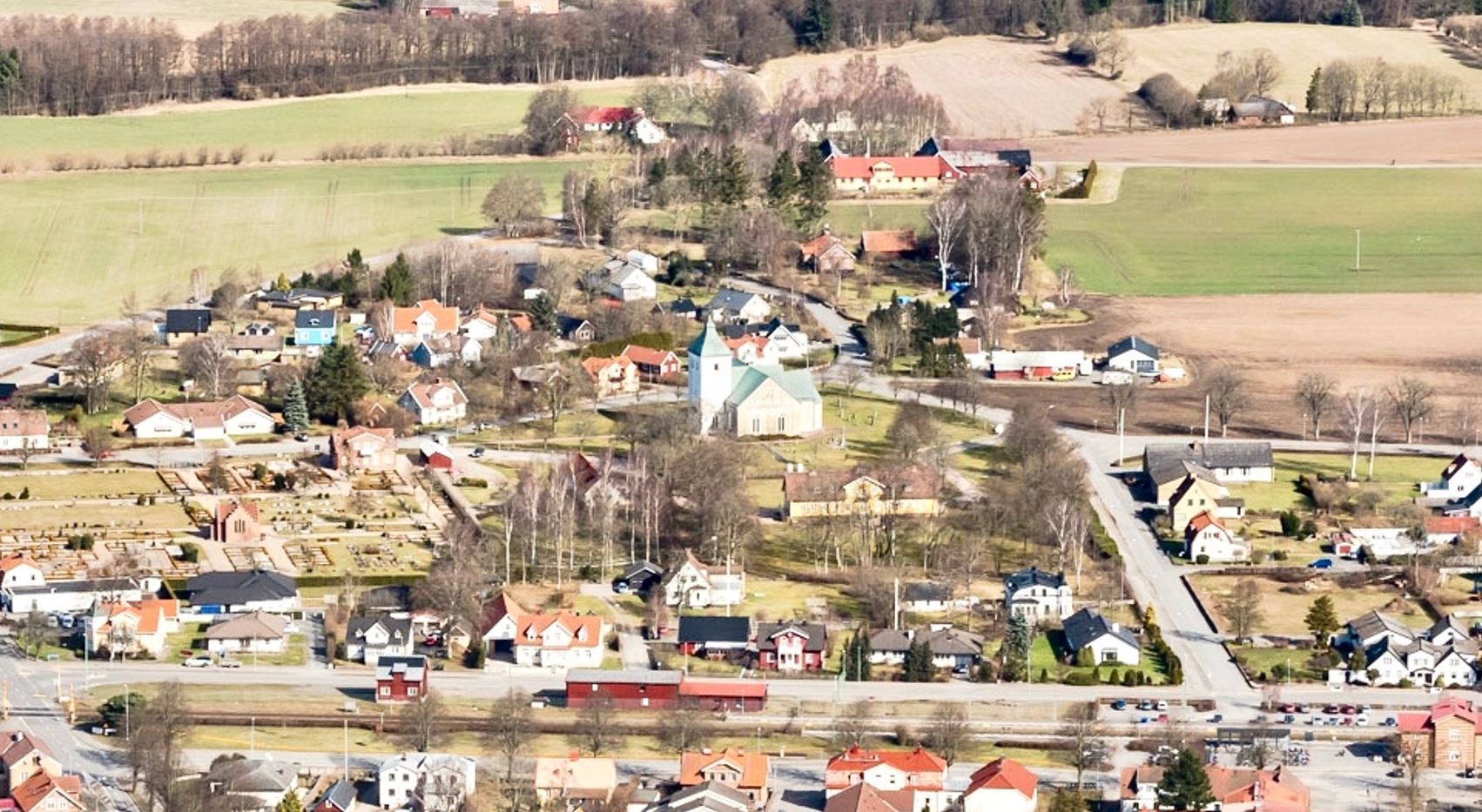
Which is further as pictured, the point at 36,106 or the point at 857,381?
the point at 36,106

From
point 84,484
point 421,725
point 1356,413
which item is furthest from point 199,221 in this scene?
point 421,725

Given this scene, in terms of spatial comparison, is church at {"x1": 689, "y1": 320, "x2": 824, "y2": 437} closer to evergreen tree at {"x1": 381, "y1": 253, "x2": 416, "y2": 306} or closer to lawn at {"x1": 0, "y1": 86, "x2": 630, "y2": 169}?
evergreen tree at {"x1": 381, "y1": 253, "x2": 416, "y2": 306}

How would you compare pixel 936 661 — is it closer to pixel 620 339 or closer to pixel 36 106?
pixel 620 339

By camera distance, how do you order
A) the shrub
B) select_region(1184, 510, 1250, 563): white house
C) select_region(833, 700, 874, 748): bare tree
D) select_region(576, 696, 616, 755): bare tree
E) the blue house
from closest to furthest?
select_region(576, 696, 616, 755): bare tree, select_region(833, 700, 874, 748): bare tree, select_region(1184, 510, 1250, 563): white house, the blue house, the shrub

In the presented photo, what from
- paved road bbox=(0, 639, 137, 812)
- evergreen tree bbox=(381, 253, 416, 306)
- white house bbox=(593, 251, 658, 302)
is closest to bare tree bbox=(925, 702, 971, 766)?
paved road bbox=(0, 639, 137, 812)

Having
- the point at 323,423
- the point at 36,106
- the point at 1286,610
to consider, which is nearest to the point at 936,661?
the point at 1286,610

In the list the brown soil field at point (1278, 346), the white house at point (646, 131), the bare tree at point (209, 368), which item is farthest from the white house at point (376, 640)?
the white house at point (646, 131)
